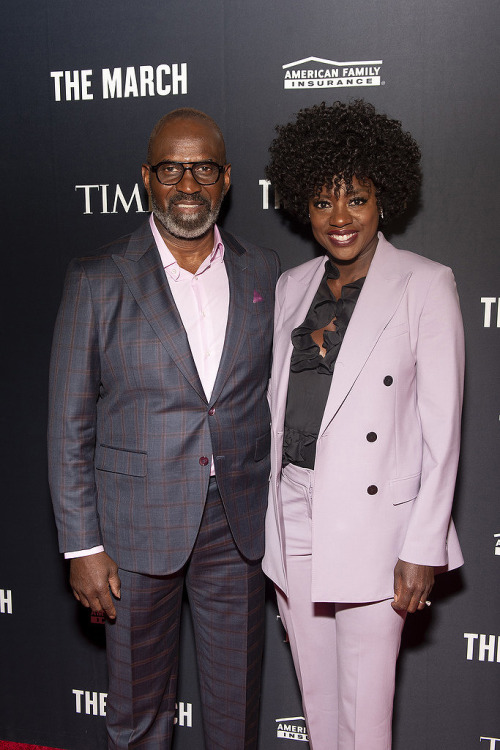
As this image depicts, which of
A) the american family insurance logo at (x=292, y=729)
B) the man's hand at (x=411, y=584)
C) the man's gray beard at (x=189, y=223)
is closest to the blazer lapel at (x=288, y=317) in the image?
the man's gray beard at (x=189, y=223)

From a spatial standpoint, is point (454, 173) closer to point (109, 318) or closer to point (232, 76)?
point (232, 76)

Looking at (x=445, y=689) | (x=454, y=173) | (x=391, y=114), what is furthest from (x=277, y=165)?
(x=445, y=689)

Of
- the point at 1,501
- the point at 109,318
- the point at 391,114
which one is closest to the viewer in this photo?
the point at 109,318

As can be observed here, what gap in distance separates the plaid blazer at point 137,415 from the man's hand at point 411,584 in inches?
18.7

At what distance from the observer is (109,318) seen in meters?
1.84

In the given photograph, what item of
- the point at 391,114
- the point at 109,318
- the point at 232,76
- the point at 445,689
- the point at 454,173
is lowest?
the point at 445,689

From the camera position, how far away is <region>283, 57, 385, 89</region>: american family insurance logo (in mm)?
2230

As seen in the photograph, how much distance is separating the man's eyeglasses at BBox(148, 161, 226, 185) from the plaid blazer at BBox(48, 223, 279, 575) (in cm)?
19

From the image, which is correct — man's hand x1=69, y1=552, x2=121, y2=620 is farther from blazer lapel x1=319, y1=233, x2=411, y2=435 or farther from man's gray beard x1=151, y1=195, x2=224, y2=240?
man's gray beard x1=151, y1=195, x2=224, y2=240

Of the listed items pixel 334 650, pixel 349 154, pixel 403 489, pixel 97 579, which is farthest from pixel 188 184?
pixel 334 650

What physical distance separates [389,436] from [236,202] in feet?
3.57

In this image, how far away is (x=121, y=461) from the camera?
190cm

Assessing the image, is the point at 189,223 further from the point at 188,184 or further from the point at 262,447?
the point at 262,447

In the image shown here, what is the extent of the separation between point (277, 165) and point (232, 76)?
19.3 inches
